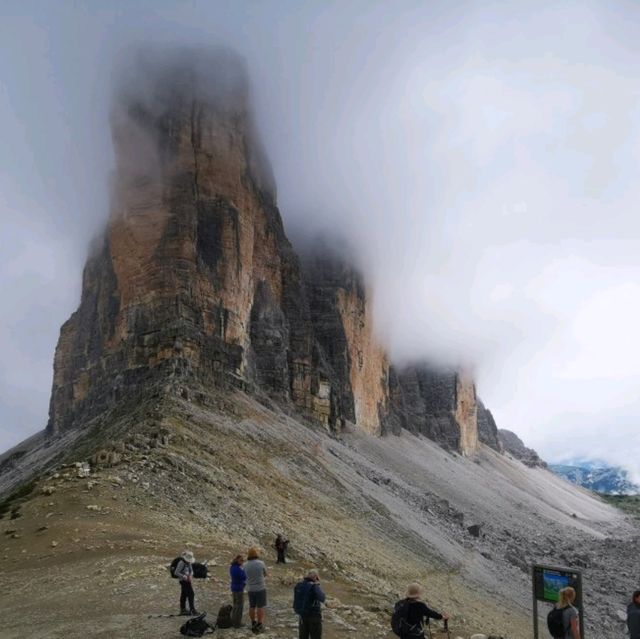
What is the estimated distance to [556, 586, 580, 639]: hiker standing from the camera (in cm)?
901

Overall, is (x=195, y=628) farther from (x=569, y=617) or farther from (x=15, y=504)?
(x=15, y=504)

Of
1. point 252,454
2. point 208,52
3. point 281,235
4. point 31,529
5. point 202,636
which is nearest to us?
point 202,636

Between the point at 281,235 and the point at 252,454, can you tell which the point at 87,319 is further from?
the point at 252,454

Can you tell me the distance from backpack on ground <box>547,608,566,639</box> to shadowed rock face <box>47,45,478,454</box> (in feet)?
146

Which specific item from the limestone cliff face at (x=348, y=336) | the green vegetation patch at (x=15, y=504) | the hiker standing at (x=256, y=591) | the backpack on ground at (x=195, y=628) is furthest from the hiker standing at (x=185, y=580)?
the limestone cliff face at (x=348, y=336)

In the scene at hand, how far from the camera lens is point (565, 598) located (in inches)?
367

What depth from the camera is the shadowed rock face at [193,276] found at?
60.4m

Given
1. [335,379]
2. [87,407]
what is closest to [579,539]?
[335,379]

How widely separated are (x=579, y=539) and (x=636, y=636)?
72.3 metres

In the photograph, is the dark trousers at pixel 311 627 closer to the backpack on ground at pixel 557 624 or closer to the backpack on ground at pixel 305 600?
the backpack on ground at pixel 305 600

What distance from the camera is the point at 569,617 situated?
9070 mm

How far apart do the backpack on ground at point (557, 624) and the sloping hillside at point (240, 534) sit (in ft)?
17.5

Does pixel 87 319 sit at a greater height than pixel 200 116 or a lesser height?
lesser

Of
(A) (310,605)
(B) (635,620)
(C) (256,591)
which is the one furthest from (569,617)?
(C) (256,591)
